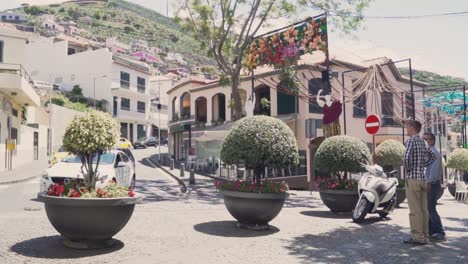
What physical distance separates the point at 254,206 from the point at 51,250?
3.77m

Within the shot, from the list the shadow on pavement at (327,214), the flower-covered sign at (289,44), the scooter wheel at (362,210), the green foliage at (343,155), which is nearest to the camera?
the scooter wheel at (362,210)

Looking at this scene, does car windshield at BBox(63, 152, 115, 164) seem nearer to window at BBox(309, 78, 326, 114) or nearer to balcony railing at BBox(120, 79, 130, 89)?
window at BBox(309, 78, 326, 114)

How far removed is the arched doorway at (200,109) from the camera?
108 ft

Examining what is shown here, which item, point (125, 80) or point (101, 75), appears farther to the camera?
point (125, 80)

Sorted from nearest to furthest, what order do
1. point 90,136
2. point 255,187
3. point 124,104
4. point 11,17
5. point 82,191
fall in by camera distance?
1. point 82,191
2. point 90,136
3. point 255,187
4. point 124,104
5. point 11,17

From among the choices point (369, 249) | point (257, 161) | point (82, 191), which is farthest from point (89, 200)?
point (369, 249)

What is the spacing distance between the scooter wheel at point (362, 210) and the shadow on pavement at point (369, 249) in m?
0.96

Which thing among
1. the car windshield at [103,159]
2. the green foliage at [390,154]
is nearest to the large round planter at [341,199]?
the green foliage at [390,154]

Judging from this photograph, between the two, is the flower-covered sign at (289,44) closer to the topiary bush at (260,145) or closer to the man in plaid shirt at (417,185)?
the topiary bush at (260,145)

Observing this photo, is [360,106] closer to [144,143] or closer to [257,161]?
[257,161]

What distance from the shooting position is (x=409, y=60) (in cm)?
1702

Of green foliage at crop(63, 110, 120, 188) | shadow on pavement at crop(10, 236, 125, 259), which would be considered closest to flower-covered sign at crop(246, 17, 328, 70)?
green foliage at crop(63, 110, 120, 188)

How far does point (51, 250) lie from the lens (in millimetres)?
6121

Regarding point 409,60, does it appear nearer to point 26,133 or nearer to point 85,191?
point 85,191
